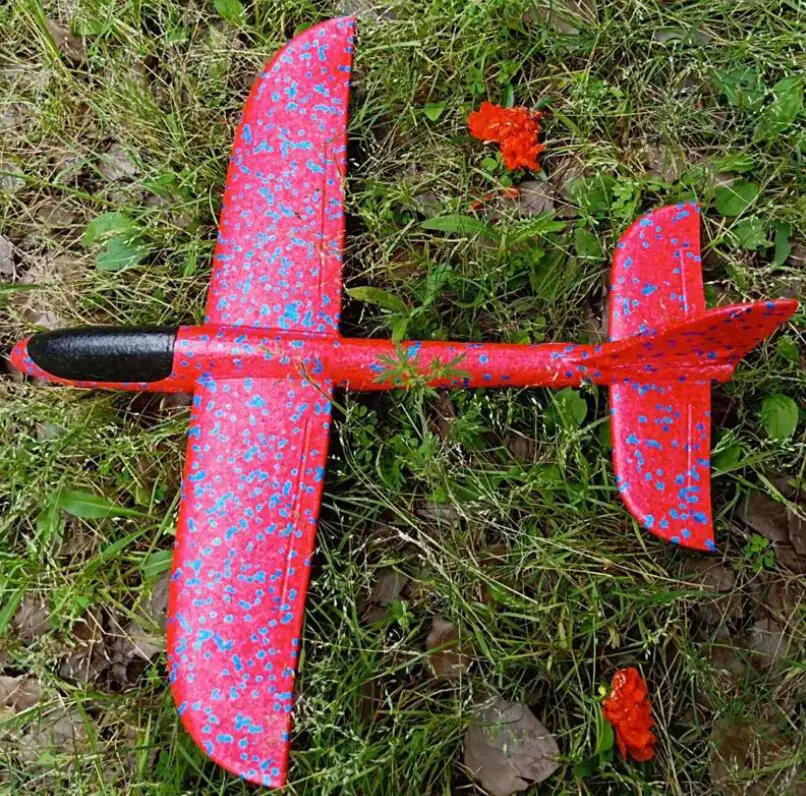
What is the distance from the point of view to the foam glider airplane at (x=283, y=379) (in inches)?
81.8

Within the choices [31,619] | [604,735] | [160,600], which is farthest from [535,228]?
[31,619]

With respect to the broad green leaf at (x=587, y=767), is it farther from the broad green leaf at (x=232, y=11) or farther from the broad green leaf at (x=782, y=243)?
the broad green leaf at (x=232, y=11)

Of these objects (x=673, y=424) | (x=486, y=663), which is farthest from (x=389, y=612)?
(x=673, y=424)

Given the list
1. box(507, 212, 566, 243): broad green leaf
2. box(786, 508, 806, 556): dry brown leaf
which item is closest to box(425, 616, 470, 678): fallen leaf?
box(786, 508, 806, 556): dry brown leaf

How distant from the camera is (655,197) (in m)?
2.56

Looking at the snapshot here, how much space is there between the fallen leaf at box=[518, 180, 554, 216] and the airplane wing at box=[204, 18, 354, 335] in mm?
616

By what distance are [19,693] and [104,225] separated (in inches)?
61.3

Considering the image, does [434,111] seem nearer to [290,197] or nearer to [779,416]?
[290,197]

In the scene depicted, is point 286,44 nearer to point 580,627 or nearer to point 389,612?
point 389,612

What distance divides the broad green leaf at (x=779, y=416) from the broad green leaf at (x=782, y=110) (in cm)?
87

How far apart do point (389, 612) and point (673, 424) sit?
3.28 feet

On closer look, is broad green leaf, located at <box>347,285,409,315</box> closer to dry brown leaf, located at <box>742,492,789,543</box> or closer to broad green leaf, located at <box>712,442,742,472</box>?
broad green leaf, located at <box>712,442,742,472</box>

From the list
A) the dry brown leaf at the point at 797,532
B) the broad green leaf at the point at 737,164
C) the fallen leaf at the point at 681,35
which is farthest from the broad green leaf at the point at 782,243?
the dry brown leaf at the point at 797,532

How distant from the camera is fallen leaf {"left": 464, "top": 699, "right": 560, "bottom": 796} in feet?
7.11
